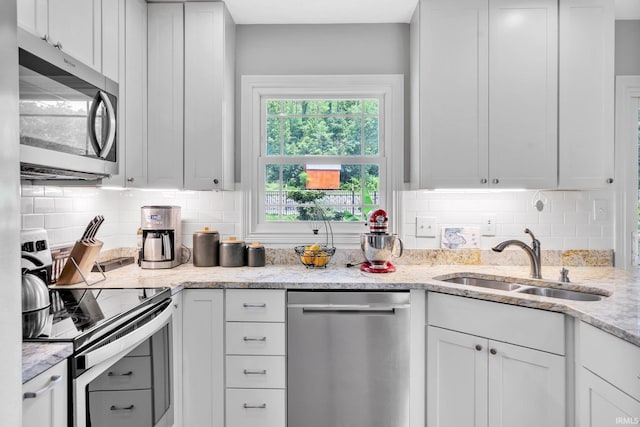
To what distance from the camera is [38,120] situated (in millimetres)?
1269

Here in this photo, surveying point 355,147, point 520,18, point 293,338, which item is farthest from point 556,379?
point 520,18

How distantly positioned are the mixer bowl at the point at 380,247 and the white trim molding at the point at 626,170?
4.90 ft

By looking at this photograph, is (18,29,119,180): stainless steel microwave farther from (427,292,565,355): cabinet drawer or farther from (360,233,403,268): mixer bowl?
(427,292,565,355): cabinet drawer

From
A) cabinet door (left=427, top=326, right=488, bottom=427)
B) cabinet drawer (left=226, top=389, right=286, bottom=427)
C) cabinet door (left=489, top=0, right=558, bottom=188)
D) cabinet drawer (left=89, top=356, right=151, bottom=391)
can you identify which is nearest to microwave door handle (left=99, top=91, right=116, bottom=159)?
cabinet drawer (left=89, top=356, right=151, bottom=391)

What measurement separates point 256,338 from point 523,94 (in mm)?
2037

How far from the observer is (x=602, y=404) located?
1.32m

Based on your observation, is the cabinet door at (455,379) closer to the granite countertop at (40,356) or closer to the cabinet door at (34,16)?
the granite countertop at (40,356)

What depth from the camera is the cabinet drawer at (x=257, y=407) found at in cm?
195

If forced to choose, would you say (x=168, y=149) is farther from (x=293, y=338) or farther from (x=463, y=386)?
(x=463, y=386)

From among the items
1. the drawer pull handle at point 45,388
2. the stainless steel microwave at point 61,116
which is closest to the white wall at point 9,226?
the drawer pull handle at point 45,388

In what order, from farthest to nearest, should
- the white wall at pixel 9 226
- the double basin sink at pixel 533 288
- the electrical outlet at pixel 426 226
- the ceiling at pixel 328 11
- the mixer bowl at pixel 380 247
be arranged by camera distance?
1. the electrical outlet at pixel 426 226
2. the ceiling at pixel 328 11
3. the mixer bowl at pixel 380 247
4. the double basin sink at pixel 533 288
5. the white wall at pixel 9 226

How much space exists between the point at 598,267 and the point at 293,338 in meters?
2.00

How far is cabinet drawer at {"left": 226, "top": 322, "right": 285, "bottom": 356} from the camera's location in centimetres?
196

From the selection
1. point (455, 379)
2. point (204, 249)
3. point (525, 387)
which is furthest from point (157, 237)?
point (525, 387)
